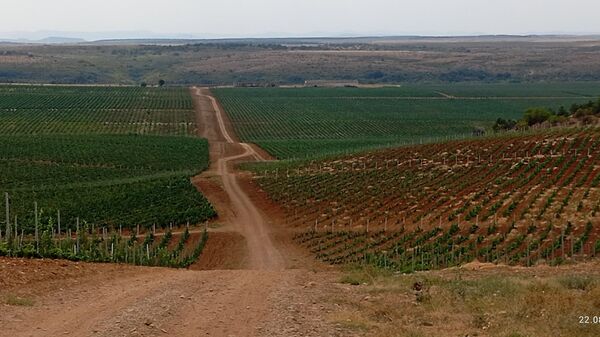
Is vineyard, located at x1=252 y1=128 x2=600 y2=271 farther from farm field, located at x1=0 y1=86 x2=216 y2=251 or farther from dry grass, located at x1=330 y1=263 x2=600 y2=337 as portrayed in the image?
farm field, located at x1=0 y1=86 x2=216 y2=251

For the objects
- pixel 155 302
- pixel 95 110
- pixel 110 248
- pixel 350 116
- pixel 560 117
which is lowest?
pixel 350 116

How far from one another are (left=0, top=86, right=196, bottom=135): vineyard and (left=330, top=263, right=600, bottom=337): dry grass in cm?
7727

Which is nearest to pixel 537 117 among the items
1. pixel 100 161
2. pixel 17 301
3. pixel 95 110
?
pixel 100 161

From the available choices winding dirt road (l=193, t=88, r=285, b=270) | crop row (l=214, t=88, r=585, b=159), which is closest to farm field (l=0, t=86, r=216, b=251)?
winding dirt road (l=193, t=88, r=285, b=270)

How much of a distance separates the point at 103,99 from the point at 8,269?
376 ft

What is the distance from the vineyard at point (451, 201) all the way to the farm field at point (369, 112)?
1516 cm

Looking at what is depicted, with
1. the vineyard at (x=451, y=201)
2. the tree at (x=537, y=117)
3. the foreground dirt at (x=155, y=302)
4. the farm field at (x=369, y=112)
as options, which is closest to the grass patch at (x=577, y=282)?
the foreground dirt at (x=155, y=302)

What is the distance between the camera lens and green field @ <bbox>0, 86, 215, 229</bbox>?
40591mm

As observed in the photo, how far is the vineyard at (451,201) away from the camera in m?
27.9

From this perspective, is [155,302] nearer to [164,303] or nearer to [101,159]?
[164,303]

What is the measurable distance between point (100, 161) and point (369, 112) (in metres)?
61.1

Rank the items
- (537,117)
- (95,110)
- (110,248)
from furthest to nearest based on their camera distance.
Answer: (95,110) → (537,117) → (110,248)

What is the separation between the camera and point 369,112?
383ft

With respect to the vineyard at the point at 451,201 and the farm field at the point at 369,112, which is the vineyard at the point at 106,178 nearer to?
the vineyard at the point at 451,201
